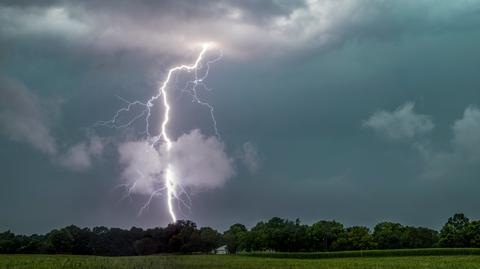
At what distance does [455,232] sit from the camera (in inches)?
4444

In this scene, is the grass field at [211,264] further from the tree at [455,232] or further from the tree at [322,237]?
the tree at [322,237]

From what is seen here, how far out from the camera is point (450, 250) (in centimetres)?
7988

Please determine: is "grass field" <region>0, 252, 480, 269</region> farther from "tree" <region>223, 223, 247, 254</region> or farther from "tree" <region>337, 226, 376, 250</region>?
"tree" <region>223, 223, 247, 254</region>

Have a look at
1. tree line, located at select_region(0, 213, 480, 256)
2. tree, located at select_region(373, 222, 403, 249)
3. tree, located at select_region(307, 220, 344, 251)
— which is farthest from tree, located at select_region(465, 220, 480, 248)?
tree, located at select_region(307, 220, 344, 251)

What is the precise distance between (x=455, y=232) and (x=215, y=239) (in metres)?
50.0

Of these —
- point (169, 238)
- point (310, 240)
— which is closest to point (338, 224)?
point (310, 240)

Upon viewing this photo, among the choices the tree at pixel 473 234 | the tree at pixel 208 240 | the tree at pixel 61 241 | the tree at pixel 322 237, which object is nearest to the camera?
the tree at pixel 473 234

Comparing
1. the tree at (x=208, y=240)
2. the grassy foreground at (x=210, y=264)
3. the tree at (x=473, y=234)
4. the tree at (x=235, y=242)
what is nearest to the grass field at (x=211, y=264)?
the grassy foreground at (x=210, y=264)

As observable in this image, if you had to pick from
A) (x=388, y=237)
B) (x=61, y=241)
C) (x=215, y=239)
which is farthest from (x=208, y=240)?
(x=388, y=237)

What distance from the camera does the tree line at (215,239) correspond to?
10838 cm

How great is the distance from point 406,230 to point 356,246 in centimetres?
1217

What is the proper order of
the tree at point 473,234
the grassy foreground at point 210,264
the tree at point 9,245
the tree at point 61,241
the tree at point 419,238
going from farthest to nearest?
the tree at point 419,238 → the tree at point 61,241 → the tree at point 473,234 → the tree at point 9,245 → the grassy foreground at point 210,264

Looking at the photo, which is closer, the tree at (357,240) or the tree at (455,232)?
the tree at (455,232)

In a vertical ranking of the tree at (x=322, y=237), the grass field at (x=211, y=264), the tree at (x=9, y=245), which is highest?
the tree at (x=322, y=237)
